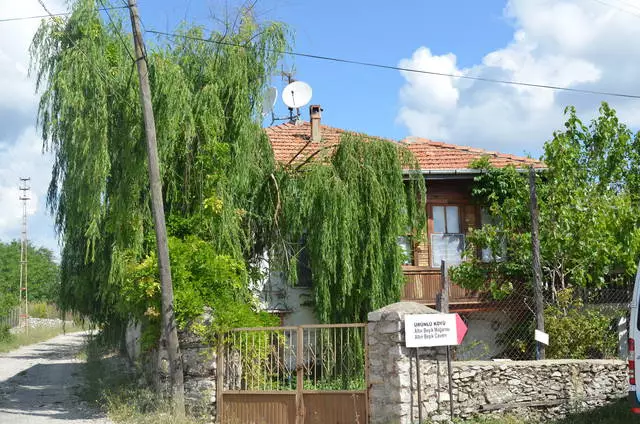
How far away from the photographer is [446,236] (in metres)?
20.5

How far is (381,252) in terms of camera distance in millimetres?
16500

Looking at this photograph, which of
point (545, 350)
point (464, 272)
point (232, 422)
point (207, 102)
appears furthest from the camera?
point (464, 272)

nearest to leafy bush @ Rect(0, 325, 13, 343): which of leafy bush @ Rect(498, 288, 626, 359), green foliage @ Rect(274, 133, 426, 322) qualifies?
green foliage @ Rect(274, 133, 426, 322)

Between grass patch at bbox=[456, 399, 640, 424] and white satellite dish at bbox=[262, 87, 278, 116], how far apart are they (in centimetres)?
769

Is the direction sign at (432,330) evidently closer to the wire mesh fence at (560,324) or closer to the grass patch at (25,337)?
the wire mesh fence at (560,324)

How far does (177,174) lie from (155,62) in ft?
7.05

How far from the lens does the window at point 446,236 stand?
20328mm

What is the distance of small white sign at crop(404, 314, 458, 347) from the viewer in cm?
1146

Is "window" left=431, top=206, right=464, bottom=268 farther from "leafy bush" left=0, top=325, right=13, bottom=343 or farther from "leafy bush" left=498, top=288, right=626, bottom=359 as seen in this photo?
"leafy bush" left=0, top=325, right=13, bottom=343

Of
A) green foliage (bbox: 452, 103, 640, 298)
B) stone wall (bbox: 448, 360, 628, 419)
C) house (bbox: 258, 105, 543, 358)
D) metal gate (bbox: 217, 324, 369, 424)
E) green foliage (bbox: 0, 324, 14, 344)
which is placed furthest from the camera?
green foliage (bbox: 0, 324, 14, 344)

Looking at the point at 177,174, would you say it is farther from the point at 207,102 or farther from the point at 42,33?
the point at 42,33

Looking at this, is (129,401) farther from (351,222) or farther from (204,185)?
(351,222)

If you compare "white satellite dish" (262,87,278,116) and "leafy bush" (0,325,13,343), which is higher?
"white satellite dish" (262,87,278,116)

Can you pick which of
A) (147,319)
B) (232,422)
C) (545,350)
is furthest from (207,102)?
(545,350)
